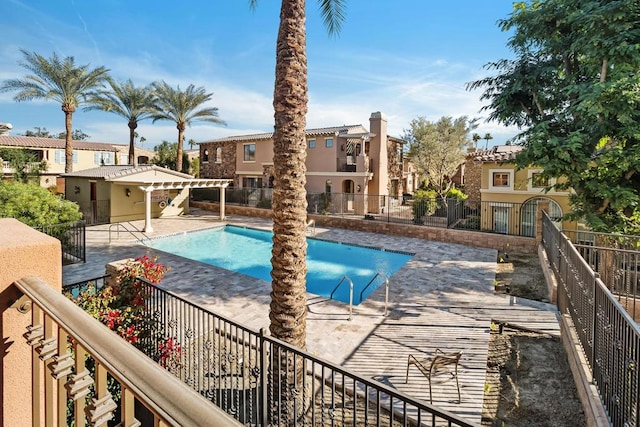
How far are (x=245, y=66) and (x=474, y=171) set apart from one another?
21995 millimetres

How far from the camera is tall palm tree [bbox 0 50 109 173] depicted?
27.2 metres

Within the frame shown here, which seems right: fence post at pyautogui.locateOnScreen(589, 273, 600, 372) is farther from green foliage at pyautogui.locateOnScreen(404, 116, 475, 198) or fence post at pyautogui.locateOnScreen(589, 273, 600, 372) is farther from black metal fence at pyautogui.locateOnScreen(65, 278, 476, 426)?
green foliage at pyautogui.locateOnScreen(404, 116, 475, 198)

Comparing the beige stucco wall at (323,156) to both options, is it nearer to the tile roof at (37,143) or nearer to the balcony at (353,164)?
the balcony at (353,164)

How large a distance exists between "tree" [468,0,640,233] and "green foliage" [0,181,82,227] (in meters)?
18.2

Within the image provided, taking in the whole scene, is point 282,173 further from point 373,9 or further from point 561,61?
point 561,61

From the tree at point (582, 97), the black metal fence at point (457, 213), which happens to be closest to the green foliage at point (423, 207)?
the black metal fence at point (457, 213)

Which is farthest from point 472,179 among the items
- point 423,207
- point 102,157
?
point 102,157

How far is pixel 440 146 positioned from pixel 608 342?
24.9 metres

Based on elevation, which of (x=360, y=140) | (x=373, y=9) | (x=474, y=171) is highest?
(x=373, y=9)

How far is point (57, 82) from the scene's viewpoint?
2817 cm

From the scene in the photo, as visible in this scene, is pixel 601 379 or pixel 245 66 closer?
pixel 601 379

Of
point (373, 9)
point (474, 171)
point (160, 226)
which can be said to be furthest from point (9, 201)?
point (474, 171)

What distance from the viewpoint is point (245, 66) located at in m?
22.0

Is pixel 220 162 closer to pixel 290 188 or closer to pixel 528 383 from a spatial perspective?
pixel 290 188
